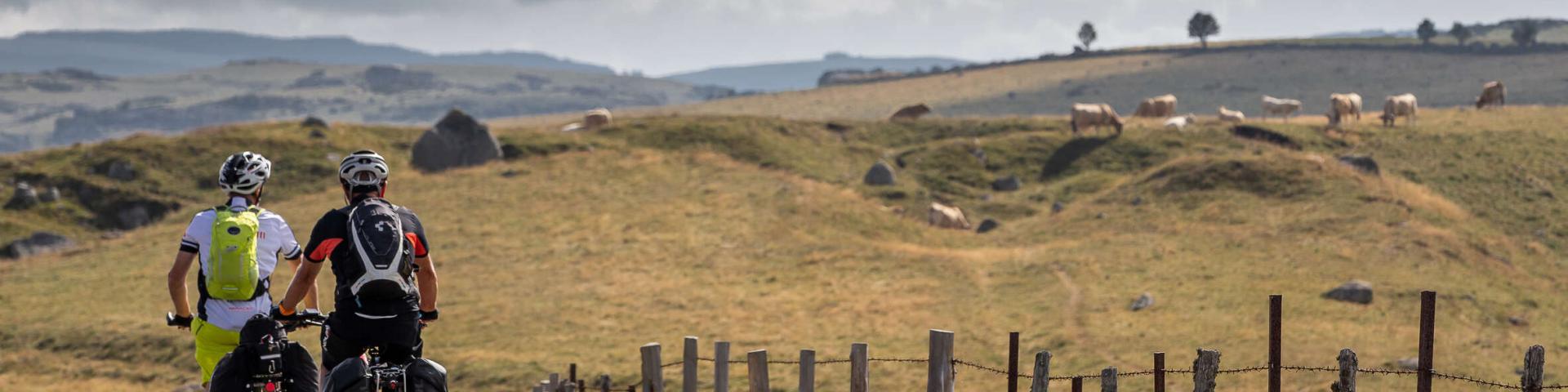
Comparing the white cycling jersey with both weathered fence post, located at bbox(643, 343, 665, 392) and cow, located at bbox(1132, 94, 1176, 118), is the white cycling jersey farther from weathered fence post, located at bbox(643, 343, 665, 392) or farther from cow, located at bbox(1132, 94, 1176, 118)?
cow, located at bbox(1132, 94, 1176, 118)

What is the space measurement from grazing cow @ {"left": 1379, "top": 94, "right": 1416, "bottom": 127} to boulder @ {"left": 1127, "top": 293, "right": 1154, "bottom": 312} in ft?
126

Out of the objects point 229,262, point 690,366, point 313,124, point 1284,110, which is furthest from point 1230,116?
point 229,262

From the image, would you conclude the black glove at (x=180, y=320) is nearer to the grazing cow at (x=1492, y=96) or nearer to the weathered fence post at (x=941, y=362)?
the weathered fence post at (x=941, y=362)

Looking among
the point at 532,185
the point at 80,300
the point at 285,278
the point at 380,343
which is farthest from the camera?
the point at 532,185

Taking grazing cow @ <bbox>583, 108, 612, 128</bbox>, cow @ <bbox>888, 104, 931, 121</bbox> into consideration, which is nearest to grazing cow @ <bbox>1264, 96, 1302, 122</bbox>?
cow @ <bbox>888, 104, 931, 121</bbox>

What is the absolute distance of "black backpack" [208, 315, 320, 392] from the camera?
9602 millimetres

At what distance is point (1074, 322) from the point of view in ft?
113

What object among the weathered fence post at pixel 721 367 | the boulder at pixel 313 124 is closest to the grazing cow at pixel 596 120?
the boulder at pixel 313 124

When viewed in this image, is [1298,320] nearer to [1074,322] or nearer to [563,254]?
[1074,322]

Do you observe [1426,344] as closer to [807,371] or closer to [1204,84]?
[807,371]

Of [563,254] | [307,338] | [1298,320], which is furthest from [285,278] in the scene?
[1298,320]

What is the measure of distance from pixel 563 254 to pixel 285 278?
10110 millimetres

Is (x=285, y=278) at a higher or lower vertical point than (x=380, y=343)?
lower

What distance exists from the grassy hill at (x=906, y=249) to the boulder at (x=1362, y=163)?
2.26 feet
